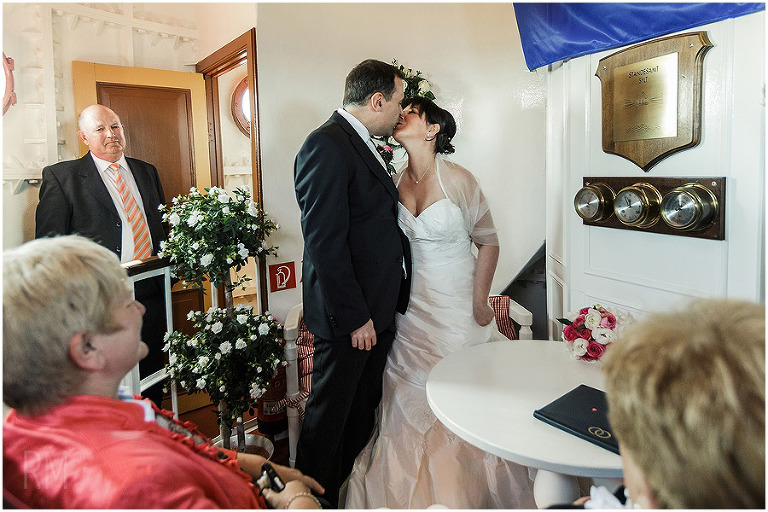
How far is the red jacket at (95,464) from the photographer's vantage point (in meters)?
0.73

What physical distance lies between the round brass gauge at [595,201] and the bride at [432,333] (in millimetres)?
400

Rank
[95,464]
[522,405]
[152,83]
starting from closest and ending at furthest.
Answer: [95,464]
[522,405]
[152,83]

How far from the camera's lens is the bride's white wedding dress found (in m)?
1.74

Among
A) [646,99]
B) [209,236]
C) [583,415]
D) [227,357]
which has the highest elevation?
[646,99]

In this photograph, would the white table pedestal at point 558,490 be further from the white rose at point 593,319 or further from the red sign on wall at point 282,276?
the red sign on wall at point 282,276

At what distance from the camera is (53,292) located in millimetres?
803

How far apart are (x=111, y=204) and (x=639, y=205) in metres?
2.30

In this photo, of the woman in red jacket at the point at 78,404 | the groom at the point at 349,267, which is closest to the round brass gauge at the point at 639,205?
the groom at the point at 349,267

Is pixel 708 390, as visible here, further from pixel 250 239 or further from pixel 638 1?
pixel 250 239

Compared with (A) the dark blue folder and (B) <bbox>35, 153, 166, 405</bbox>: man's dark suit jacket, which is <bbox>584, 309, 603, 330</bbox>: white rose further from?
(B) <bbox>35, 153, 166, 405</bbox>: man's dark suit jacket

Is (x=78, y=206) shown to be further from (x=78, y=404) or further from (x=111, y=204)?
(x=78, y=404)

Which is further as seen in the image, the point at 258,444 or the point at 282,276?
the point at 282,276

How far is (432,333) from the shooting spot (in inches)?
84.9

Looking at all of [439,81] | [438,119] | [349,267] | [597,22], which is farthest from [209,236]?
[597,22]
